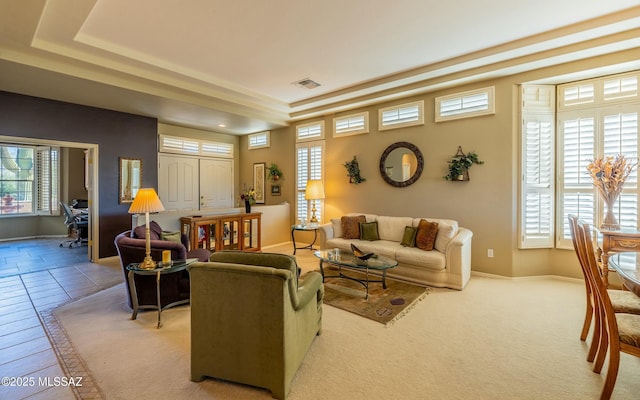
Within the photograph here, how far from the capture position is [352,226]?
5141mm

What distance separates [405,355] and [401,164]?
3.50 meters

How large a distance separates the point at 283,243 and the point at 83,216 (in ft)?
15.9

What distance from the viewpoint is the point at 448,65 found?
412cm

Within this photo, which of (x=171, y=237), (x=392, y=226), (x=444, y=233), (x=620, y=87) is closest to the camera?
(x=620, y=87)

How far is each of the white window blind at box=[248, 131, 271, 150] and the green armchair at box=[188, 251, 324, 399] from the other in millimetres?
5781

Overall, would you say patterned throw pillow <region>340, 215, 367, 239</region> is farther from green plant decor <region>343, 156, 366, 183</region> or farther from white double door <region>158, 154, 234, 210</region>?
white double door <region>158, 154, 234, 210</region>

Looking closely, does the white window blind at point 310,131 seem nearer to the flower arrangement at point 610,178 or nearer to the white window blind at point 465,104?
the white window blind at point 465,104

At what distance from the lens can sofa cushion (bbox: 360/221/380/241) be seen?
4.93 m

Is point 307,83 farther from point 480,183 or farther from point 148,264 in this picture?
point 148,264

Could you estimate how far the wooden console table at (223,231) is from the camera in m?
5.02

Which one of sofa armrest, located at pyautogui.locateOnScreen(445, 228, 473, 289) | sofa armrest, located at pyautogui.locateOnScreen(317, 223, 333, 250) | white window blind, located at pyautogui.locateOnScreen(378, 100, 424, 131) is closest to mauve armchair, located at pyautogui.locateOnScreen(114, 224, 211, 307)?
sofa armrest, located at pyautogui.locateOnScreen(317, 223, 333, 250)

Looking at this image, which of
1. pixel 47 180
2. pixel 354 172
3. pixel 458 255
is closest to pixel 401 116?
pixel 354 172

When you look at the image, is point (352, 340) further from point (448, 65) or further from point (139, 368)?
point (448, 65)

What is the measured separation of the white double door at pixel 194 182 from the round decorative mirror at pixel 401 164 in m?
4.56
